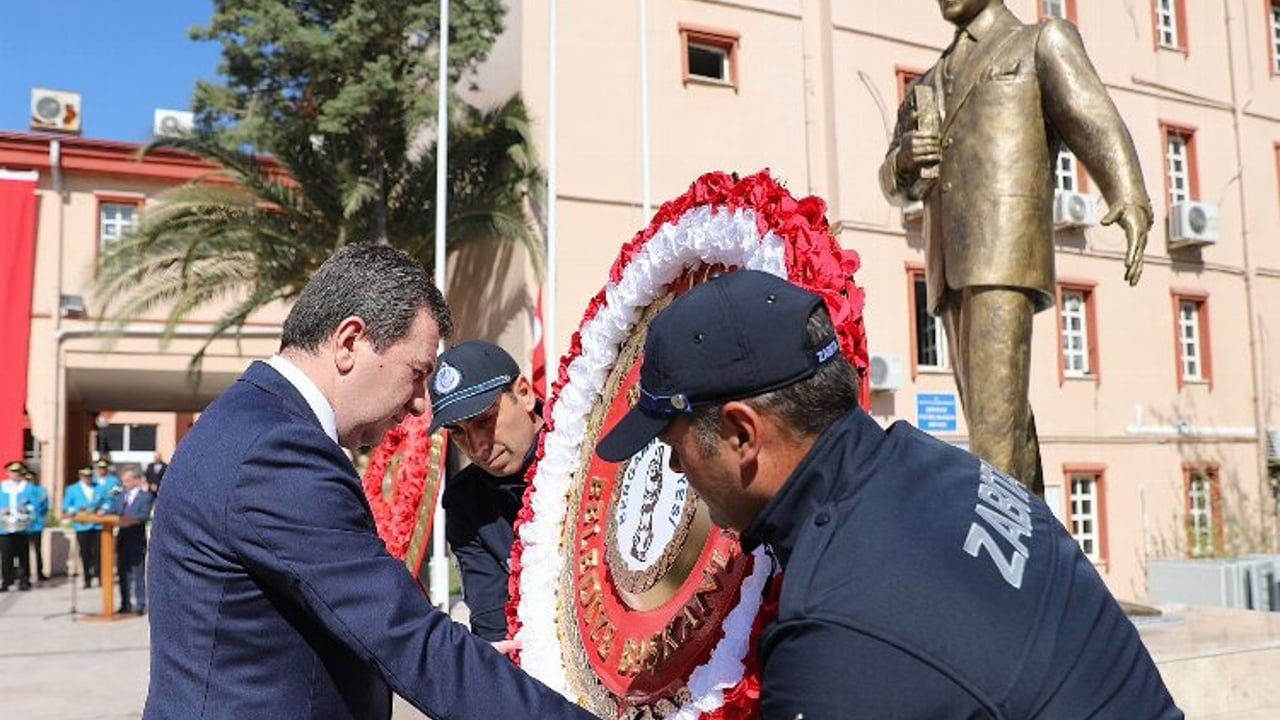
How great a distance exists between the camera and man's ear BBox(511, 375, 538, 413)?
11.2ft

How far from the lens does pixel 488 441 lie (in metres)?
3.35

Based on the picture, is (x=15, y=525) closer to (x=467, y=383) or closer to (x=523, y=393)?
(x=523, y=393)

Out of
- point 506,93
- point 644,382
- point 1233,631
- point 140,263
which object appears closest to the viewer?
point 644,382

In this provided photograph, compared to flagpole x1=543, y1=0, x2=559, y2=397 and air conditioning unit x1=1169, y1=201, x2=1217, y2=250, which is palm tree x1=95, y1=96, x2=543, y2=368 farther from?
air conditioning unit x1=1169, y1=201, x2=1217, y2=250

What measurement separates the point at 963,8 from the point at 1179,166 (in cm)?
1724

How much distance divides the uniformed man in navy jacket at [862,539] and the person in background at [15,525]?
604 inches

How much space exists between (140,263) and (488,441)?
12.7 m

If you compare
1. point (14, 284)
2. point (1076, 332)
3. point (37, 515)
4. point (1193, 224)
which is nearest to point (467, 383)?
point (14, 284)

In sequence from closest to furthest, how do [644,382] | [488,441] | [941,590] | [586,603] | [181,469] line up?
[941,590] < [644,382] < [181,469] < [586,603] < [488,441]

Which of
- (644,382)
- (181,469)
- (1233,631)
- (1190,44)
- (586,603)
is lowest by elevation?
(1233,631)

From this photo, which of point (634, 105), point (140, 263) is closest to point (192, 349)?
point (140, 263)

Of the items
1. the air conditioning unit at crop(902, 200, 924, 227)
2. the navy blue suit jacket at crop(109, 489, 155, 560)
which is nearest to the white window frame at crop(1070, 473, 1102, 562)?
the air conditioning unit at crop(902, 200, 924, 227)

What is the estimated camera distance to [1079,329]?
18.9 meters

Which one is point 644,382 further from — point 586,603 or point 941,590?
point 586,603
